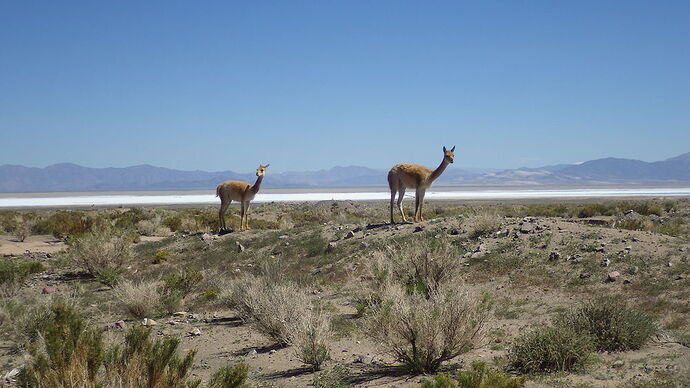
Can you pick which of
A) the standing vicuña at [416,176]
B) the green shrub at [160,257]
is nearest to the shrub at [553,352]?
the standing vicuña at [416,176]

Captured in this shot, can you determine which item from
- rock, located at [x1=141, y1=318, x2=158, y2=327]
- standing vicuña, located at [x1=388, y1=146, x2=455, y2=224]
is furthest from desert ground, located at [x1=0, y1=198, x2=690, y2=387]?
standing vicuña, located at [x1=388, y1=146, x2=455, y2=224]

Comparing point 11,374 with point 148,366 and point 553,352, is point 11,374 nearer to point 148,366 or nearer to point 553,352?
point 148,366

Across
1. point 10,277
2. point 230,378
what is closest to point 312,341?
point 230,378

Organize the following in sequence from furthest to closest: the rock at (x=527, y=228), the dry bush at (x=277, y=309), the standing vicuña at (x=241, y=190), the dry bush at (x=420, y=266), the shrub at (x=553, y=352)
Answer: the standing vicuña at (x=241, y=190) → the rock at (x=527, y=228) → the dry bush at (x=420, y=266) → the dry bush at (x=277, y=309) → the shrub at (x=553, y=352)

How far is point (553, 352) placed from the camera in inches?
270

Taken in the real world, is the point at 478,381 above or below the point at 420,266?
below

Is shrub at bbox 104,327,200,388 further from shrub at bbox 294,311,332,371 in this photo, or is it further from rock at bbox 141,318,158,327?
rock at bbox 141,318,158,327

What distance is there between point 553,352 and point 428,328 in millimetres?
1546

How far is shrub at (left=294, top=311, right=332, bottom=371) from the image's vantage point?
294 inches

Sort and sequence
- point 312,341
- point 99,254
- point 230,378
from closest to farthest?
point 230,378, point 312,341, point 99,254

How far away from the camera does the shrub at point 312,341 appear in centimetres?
746

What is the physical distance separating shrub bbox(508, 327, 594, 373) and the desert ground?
2cm

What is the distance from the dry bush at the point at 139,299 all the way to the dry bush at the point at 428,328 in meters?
5.79

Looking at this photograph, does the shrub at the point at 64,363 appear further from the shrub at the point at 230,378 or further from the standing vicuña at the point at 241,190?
the standing vicuña at the point at 241,190
